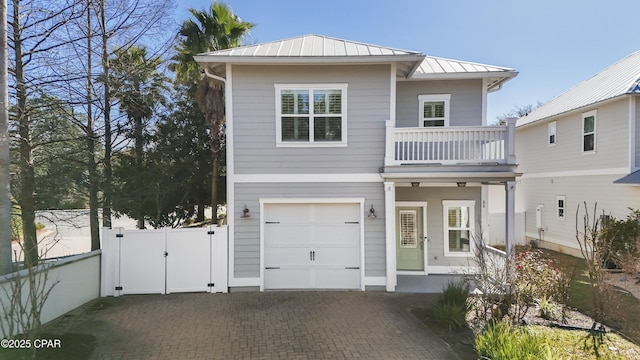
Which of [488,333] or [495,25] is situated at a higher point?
[495,25]

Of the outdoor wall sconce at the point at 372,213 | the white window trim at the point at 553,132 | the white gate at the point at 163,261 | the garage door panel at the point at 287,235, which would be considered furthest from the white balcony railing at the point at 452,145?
the white window trim at the point at 553,132

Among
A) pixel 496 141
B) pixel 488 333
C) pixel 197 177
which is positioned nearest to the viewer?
pixel 488 333

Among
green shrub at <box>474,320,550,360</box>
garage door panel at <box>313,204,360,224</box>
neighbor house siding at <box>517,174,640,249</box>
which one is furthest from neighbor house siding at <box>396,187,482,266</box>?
green shrub at <box>474,320,550,360</box>

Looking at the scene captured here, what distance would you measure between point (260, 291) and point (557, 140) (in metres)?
15.1

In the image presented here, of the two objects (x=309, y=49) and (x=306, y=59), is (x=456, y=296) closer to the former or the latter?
(x=306, y=59)

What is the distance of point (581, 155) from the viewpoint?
1470cm

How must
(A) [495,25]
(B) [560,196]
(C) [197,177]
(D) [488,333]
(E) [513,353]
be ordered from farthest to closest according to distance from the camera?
1. (B) [560,196]
2. (C) [197,177]
3. (A) [495,25]
4. (D) [488,333]
5. (E) [513,353]

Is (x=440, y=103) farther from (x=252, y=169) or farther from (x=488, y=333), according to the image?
(x=488, y=333)

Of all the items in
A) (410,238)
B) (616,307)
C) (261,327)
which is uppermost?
(410,238)

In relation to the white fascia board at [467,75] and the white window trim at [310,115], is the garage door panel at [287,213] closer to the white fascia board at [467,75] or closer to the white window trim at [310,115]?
the white window trim at [310,115]

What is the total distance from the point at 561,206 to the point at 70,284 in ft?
61.1

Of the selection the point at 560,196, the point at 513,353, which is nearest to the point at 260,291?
the point at 513,353

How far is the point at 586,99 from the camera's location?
14422 millimetres

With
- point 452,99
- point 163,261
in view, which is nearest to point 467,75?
point 452,99
